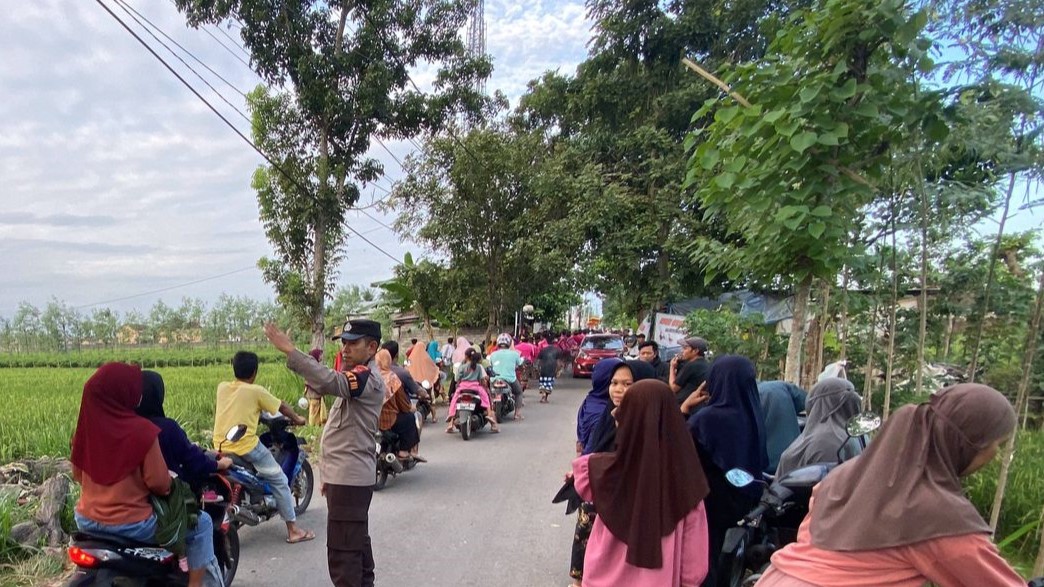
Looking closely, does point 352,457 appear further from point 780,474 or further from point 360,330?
point 780,474

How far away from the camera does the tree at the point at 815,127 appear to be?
3.42 metres

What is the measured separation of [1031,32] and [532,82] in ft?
69.4

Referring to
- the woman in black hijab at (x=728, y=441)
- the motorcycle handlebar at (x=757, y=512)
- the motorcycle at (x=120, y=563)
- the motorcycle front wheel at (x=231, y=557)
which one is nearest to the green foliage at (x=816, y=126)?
the woman in black hijab at (x=728, y=441)

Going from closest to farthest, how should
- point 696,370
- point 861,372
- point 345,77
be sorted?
point 696,370 < point 861,372 < point 345,77

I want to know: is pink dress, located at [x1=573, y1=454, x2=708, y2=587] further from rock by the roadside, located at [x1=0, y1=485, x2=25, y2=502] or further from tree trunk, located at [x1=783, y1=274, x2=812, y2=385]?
rock by the roadside, located at [x1=0, y1=485, x2=25, y2=502]

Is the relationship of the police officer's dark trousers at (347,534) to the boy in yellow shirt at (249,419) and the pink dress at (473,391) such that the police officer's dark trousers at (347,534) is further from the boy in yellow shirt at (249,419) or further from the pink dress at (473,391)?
the pink dress at (473,391)

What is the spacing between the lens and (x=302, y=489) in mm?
5887

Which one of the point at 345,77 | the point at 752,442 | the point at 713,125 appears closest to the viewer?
the point at 752,442

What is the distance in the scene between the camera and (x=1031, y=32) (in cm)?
324

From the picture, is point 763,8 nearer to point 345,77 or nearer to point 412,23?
point 412,23

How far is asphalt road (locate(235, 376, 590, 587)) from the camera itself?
4590 mm

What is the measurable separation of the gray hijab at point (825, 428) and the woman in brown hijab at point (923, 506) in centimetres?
183

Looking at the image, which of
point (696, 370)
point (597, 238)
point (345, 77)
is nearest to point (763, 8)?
point (597, 238)

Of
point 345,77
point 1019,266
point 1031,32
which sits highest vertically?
point 345,77
